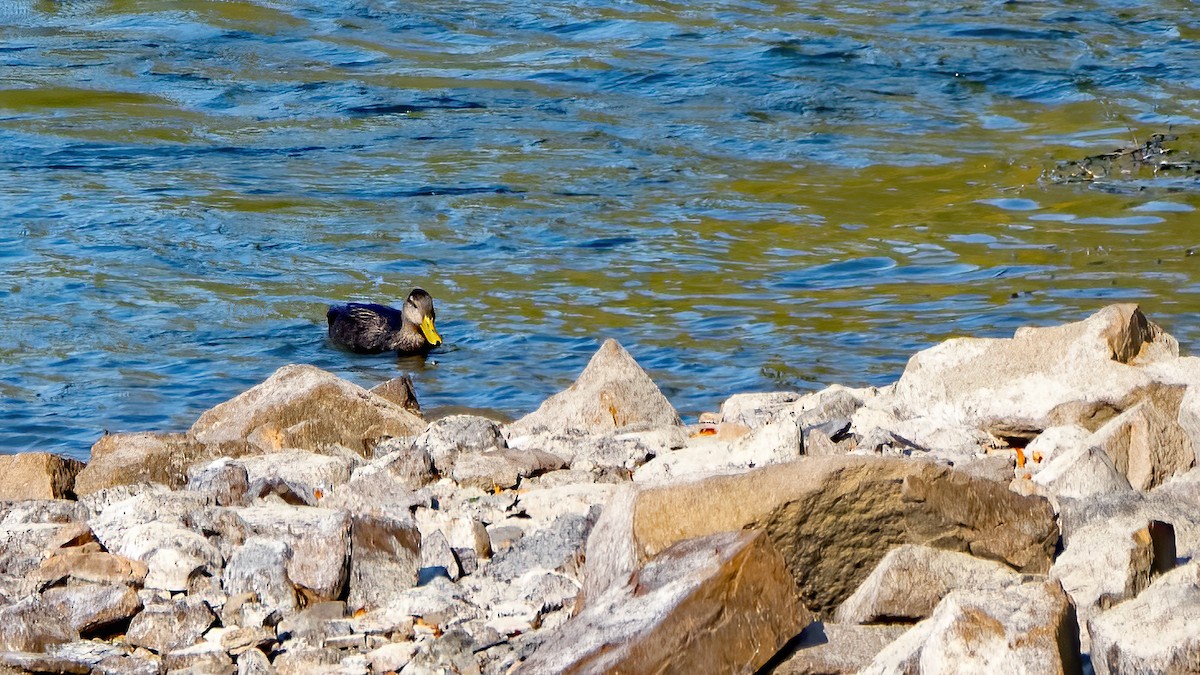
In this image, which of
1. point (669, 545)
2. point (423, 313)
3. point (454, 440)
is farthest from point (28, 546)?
point (423, 313)

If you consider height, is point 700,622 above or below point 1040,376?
above

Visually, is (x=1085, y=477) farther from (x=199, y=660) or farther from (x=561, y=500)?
(x=199, y=660)

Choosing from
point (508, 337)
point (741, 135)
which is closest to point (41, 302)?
point (508, 337)

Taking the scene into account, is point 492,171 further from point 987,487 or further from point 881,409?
point 987,487

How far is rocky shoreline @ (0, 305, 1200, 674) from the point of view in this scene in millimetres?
3287

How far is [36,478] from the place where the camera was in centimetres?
546

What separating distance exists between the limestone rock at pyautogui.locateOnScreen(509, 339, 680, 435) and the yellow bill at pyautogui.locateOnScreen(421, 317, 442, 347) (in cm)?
394

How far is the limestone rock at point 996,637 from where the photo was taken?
306 cm

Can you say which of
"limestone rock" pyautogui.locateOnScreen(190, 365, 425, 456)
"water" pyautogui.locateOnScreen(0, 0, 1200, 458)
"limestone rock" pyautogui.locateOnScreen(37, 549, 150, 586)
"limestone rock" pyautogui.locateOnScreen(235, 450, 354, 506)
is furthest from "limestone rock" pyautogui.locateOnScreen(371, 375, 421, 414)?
"limestone rock" pyautogui.locateOnScreen(37, 549, 150, 586)

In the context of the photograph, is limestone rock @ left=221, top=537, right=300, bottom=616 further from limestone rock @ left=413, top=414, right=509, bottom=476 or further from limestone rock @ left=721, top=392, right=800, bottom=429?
limestone rock @ left=721, top=392, right=800, bottom=429

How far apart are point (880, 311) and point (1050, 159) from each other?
15.1ft

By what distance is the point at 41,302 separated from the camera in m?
11.1

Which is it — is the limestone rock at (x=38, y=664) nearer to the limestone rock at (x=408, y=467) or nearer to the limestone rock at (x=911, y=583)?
the limestone rock at (x=408, y=467)

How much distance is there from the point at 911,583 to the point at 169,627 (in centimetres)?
179
